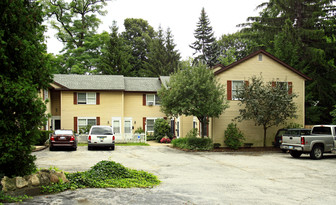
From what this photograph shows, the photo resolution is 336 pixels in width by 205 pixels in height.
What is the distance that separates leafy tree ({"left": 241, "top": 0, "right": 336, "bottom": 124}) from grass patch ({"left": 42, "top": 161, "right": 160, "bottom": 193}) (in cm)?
2525

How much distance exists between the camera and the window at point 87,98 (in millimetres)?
31750

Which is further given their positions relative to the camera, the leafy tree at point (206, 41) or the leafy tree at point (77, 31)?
the leafy tree at point (206, 41)

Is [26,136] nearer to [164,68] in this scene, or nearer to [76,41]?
[76,41]

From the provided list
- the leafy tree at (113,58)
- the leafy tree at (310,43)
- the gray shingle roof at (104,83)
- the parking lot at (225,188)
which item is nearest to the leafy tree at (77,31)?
the leafy tree at (113,58)

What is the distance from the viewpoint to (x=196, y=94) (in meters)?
21.3

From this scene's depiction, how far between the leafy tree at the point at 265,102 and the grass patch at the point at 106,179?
13057 millimetres

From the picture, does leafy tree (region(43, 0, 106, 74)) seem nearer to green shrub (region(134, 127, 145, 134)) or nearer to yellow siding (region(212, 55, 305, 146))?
green shrub (region(134, 127, 145, 134))

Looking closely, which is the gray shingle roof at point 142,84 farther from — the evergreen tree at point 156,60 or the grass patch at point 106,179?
the grass patch at point 106,179

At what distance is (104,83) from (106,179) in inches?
958

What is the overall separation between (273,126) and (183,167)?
42.7ft

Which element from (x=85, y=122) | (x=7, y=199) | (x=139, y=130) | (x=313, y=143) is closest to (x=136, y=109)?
(x=139, y=130)

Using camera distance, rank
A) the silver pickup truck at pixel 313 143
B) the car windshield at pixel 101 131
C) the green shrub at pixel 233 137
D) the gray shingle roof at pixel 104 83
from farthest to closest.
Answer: the gray shingle roof at pixel 104 83 → the green shrub at pixel 233 137 → the car windshield at pixel 101 131 → the silver pickup truck at pixel 313 143

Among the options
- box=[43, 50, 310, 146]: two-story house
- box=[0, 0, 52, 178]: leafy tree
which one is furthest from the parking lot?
box=[43, 50, 310, 146]: two-story house

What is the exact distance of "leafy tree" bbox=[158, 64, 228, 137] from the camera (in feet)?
69.4
